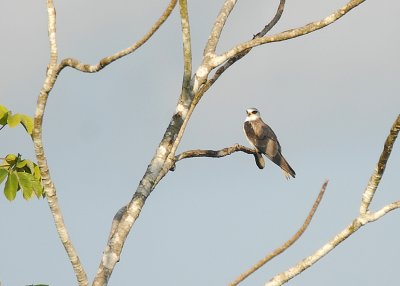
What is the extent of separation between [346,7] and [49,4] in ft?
8.56

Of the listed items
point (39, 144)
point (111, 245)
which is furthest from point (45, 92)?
point (111, 245)

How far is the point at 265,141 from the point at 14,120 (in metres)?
14.0

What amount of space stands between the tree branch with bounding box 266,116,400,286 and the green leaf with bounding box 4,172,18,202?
345cm

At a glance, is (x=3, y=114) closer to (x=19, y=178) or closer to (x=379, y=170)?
(x=19, y=178)

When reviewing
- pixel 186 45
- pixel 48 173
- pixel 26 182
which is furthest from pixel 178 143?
pixel 48 173

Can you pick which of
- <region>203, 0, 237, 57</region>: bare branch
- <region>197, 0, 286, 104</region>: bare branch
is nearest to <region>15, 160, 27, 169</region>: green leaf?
<region>197, 0, 286, 104</region>: bare branch

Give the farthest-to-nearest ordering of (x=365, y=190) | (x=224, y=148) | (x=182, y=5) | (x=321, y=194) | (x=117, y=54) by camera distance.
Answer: (x=224, y=148) < (x=182, y=5) < (x=117, y=54) < (x=365, y=190) < (x=321, y=194)

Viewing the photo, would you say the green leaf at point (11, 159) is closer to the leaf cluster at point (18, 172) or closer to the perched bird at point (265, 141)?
the leaf cluster at point (18, 172)

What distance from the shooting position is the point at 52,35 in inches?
315

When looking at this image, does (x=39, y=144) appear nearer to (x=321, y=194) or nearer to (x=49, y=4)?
(x=49, y=4)

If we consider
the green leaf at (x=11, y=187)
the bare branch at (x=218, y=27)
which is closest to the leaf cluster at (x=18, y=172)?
the green leaf at (x=11, y=187)

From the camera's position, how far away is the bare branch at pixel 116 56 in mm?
7848

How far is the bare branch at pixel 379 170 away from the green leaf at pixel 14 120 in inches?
153

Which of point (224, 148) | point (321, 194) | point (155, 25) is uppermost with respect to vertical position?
point (155, 25)
